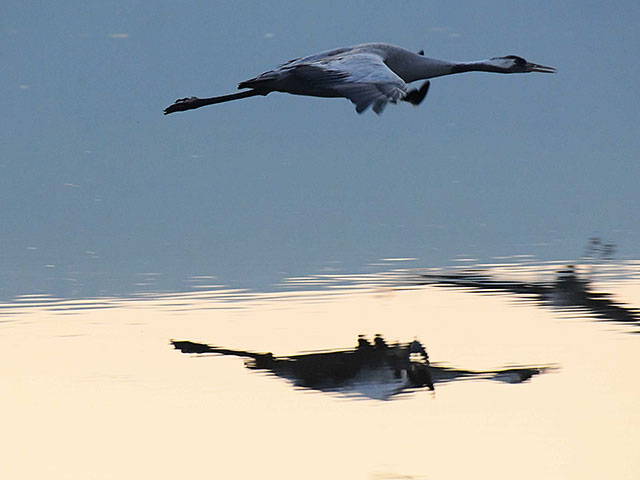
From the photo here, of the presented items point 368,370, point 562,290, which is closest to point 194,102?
point 562,290

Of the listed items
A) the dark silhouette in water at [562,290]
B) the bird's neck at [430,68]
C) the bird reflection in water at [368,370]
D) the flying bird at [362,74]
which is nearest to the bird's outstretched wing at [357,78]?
the flying bird at [362,74]

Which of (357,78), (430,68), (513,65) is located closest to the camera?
(357,78)

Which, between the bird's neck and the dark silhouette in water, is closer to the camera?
the dark silhouette in water

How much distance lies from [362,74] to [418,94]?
376 cm

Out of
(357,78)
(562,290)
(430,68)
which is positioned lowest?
(562,290)

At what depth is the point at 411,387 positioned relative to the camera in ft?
27.2

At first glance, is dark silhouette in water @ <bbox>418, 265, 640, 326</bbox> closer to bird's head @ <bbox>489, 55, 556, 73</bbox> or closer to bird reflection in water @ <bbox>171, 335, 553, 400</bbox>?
bird reflection in water @ <bbox>171, 335, 553, 400</bbox>

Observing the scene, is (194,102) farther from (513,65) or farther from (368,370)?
(368,370)

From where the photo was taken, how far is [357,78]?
426 inches

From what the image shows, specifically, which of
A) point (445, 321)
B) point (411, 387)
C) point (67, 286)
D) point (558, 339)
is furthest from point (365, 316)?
point (67, 286)

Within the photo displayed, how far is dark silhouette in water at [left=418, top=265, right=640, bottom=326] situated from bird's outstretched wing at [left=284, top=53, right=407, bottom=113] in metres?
2.39

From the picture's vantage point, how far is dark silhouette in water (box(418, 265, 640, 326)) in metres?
10.9

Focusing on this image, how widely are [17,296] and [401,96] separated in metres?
4.67

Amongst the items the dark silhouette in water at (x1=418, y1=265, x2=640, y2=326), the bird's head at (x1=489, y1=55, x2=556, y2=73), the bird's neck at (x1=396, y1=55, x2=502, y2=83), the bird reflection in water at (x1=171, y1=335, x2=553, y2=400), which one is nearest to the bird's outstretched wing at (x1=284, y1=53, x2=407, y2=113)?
the bird's neck at (x1=396, y1=55, x2=502, y2=83)
